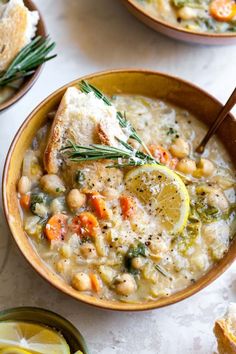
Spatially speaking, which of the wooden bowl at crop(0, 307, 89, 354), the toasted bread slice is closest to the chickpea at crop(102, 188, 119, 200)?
the wooden bowl at crop(0, 307, 89, 354)

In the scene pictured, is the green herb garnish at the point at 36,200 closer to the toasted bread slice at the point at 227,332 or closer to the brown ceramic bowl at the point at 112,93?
the brown ceramic bowl at the point at 112,93

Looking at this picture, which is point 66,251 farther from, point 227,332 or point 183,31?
point 183,31

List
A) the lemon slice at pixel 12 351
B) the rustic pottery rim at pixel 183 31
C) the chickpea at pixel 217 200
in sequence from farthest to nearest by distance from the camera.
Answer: the rustic pottery rim at pixel 183 31 → the chickpea at pixel 217 200 → the lemon slice at pixel 12 351

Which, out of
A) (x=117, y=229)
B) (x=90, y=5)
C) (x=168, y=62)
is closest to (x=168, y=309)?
(x=117, y=229)

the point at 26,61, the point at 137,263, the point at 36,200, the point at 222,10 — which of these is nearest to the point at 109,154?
the point at 36,200

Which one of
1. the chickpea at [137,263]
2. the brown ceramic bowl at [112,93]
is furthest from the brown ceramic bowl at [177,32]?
the chickpea at [137,263]

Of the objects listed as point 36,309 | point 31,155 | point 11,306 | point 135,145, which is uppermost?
point 135,145

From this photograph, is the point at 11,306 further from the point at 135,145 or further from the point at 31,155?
the point at 135,145
